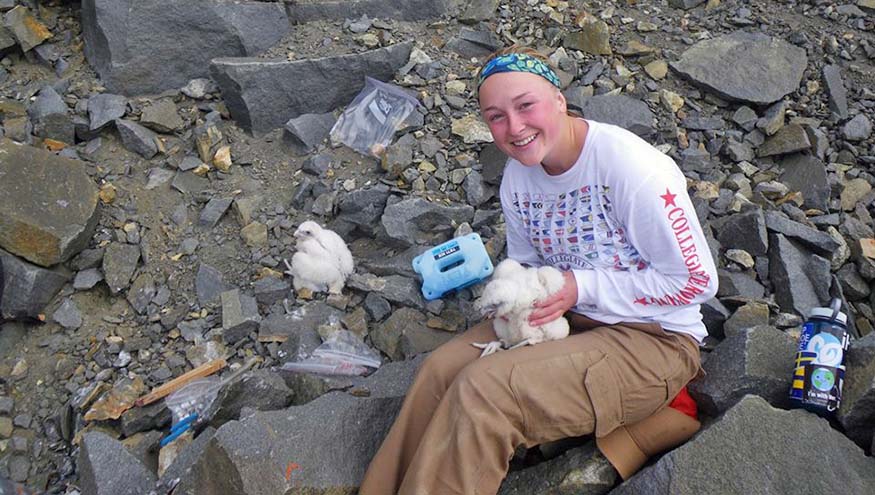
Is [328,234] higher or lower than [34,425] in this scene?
higher

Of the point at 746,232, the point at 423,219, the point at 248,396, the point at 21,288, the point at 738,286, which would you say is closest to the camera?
the point at 248,396

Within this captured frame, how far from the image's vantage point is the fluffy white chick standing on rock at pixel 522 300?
3.30 metres

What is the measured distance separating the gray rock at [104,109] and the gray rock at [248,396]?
306 centimetres

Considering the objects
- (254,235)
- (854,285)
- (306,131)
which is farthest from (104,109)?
(854,285)

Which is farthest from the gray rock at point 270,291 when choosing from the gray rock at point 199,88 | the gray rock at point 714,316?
the gray rock at point 714,316

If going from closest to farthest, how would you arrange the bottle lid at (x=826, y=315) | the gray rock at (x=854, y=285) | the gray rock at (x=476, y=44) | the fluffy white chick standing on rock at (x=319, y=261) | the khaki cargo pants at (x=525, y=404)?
the khaki cargo pants at (x=525, y=404) < the bottle lid at (x=826, y=315) < the gray rock at (x=854, y=285) < the fluffy white chick standing on rock at (x=319, y=261) < the gray rock at (x=476, y=44)

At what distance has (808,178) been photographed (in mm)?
5426

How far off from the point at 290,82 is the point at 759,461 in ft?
15.9

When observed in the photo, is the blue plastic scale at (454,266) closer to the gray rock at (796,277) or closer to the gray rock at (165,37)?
the gray rock at (796,277)

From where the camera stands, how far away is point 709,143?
5.79 meters

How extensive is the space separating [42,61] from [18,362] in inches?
126

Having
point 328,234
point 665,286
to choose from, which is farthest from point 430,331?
point 665,286

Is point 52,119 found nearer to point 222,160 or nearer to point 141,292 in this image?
point 222,160

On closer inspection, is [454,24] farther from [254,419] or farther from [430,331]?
[254,419]
